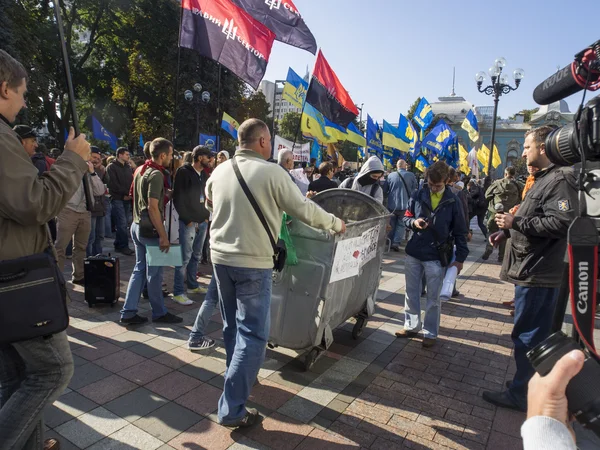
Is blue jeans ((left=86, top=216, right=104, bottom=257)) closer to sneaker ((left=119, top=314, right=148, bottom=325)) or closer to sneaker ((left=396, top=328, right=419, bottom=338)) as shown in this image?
sneaker ((left=119, top=314, right=148, bottom=325))

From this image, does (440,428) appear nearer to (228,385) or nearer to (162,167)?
(228,385)

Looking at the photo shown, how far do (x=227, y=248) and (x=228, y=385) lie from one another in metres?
0.89

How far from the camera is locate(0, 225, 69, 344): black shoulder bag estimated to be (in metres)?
1.78

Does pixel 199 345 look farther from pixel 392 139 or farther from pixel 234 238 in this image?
pixel 392 139

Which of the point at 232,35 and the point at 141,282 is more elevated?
the point at 232,35

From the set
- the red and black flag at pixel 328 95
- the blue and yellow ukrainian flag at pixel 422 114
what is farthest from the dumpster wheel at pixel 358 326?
the blue and yellow ukrainian flag at pixel 422 114

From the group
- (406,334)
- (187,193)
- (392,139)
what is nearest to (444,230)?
(406,334)

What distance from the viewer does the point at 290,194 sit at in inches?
104

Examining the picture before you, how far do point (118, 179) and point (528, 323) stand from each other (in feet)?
24.5

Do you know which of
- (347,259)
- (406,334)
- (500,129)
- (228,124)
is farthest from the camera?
(500,129)

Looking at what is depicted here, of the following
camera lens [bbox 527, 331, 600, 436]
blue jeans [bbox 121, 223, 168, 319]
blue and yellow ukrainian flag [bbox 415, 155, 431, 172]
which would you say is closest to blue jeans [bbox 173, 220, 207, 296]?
blue jeans [bbox 121, 223, 168, 319]

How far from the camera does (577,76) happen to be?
1562mm

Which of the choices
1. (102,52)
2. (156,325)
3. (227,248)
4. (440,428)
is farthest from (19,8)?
(440,428)

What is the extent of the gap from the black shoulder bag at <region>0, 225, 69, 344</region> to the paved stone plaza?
44.6 inches
